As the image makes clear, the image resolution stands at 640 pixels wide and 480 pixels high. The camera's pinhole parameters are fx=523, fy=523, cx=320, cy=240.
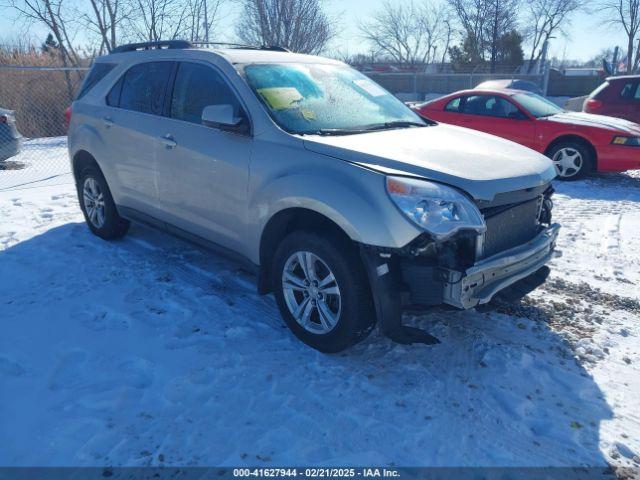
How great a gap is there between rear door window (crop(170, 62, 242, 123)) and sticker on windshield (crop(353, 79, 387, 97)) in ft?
3.90

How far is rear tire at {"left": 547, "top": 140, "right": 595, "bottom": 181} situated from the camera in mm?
8516

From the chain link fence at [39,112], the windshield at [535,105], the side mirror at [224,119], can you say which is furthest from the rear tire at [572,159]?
the chain link fence at [39,112]

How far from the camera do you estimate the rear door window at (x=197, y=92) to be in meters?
3.93

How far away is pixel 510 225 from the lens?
3348 millimetres

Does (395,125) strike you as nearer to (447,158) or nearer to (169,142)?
(447,158)

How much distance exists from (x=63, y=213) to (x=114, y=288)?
8.99 feet

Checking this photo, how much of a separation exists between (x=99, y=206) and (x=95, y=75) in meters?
1.35

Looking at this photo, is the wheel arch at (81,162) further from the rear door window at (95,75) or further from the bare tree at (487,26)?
the bare tree at (487,26)

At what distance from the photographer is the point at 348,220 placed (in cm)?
301

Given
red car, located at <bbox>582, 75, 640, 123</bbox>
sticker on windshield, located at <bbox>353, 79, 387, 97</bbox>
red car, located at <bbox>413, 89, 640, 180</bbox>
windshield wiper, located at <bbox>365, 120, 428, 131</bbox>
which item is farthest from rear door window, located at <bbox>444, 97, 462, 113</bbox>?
windshield wiper, located at <bbox>365, 120, 428, 131</bbox>

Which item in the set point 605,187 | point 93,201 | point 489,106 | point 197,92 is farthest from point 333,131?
point 489,106

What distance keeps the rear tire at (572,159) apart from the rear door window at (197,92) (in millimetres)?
6577

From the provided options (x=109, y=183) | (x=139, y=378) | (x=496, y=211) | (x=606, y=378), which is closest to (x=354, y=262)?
(x=496, y=211)
